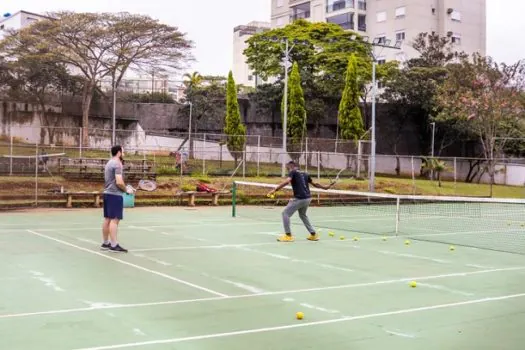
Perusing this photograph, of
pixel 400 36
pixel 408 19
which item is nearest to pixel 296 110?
pixel 408 19

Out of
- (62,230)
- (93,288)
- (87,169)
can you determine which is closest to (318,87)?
(87,169)

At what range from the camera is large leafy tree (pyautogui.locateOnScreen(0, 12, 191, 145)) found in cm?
4750

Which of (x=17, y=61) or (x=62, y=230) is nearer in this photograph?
(x=62, y=230)

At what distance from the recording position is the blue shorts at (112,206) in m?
11.9

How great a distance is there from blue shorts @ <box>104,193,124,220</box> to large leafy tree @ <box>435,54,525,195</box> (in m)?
38.1

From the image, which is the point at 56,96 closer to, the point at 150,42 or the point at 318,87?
the point at 150,42

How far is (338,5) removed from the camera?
235 ft

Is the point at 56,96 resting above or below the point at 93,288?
above

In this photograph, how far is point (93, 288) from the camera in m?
8.87

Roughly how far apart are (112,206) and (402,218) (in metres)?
13.9

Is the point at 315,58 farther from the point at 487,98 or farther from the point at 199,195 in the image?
the point at 199,195

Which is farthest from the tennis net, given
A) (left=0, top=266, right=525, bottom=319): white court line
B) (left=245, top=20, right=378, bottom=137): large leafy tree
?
(left=245, top=20, right=378, bottom=137): large leafy tree

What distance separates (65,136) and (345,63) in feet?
77.4

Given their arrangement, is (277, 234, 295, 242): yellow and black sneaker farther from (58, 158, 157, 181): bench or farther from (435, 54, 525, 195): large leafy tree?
(435, 54, 525, 195): large leafy tree
